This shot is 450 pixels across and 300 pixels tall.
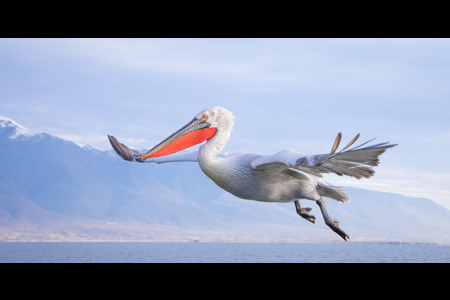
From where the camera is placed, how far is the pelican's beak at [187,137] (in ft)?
20.2

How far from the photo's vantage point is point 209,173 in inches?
236

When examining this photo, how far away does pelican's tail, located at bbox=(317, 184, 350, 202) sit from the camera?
6510mm

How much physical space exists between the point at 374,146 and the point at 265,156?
4.59 ft

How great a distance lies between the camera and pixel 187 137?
6215 mm

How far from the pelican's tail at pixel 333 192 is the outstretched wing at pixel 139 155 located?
1775 mm

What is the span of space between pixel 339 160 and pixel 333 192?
1.69m

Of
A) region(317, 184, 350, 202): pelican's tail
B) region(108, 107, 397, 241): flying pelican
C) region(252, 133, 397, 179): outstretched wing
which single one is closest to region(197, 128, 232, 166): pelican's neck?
region(108, 107, 397, 241): flying pelican

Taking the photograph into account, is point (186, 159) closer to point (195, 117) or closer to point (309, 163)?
point (195, 117)

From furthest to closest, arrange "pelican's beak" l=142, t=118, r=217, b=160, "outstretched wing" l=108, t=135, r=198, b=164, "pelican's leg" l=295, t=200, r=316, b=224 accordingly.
Answer: 1. "outstretched wing" l=108, t=135, r=198, b=164
2. "pelican's leg" l=295, t=200, r=316, b=224
3. "pelican's beak" l=142, t=118, r=217, b=160

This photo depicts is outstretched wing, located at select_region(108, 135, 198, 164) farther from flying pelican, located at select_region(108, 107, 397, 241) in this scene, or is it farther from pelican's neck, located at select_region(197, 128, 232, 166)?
pelican's neck, located at select_region(197, 128, 232, 166)

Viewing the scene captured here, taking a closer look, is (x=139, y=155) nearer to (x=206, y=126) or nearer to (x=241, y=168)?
(x=206, y=126)

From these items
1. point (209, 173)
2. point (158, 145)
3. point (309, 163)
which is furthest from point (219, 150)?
point (309, 163)

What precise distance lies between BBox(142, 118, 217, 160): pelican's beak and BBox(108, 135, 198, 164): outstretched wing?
0.60 metres

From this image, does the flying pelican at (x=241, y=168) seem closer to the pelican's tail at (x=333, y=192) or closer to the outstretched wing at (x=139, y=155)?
the pelican's tail at (x=333, y=192)
